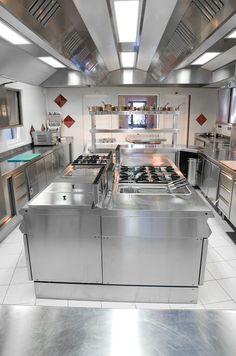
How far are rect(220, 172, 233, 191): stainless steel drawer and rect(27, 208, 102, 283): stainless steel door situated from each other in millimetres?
1998

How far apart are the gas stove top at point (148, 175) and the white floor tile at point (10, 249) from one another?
1409 millimetres

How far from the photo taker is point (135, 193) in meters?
2.11

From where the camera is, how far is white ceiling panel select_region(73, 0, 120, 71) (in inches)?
74.4

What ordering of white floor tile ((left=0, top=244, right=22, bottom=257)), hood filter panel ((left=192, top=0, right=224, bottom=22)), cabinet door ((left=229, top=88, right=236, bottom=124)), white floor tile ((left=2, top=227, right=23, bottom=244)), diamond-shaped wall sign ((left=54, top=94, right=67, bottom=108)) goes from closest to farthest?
hood filter panel ((left=192, top=0, right=224, bottom=22)) → white floor tile ((left=0, top=244, right=22, bottom=257)) → white floor tile ((left=2, top=227, right=23, bottom=244)) → cabinet door ((left=229, top=88, right=236, bottom=124)) → diamond-shaped wall sign ((left=54, top=94, right=67, bottom=108))

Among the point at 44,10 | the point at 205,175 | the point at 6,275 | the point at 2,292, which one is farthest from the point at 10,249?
the point at 205,175

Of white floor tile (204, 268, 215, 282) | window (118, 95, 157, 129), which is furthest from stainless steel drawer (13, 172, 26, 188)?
window (118, 95, 157, 129)

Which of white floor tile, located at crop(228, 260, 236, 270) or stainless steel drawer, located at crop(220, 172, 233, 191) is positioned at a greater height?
stainless steel drawer, located at crop(220, 172, 233, 191)

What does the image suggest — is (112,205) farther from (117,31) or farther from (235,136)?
(235,136)

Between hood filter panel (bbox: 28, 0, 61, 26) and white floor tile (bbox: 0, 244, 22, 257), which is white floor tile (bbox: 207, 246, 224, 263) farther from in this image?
hood filter panel (bbox: 28, 0, 61, 26)

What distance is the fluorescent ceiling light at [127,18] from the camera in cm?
187

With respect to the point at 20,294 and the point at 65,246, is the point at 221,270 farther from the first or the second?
the point at 20,294

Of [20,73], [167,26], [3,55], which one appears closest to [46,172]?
[20,73]

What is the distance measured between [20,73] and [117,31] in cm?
209

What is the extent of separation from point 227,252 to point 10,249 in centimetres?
238
